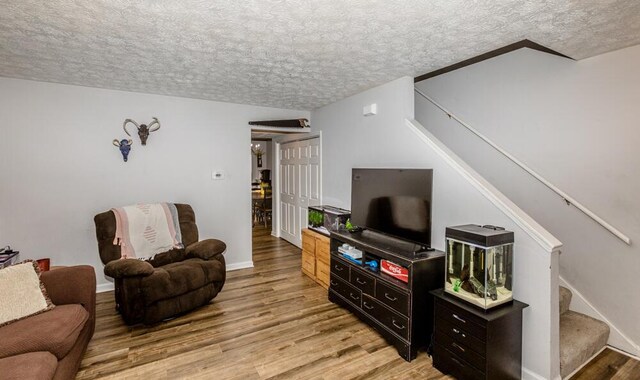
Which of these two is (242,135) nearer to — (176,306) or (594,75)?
(176,306)

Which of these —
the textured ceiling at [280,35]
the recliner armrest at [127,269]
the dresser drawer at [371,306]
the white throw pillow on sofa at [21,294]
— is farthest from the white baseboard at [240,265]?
the textured ceiling at [280,35]

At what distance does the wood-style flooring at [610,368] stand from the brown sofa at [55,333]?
130 inches

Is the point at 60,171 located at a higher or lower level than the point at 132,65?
lower

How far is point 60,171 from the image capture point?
11.2ft

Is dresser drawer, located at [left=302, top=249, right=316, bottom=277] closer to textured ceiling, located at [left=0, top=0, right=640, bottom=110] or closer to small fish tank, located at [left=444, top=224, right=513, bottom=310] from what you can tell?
small fish tank, located at [left=444, top=224, right=513, bottom=310]

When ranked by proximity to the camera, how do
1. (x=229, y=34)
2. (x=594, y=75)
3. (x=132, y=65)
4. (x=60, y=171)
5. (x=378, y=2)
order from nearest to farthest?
(x=378, y=2) < (x=229, y=34) < (x=594, y=75) < (x=132, y=65) < (x=60, y=171)

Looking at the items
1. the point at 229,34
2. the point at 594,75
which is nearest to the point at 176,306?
the point at 229,34

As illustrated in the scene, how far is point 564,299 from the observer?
2.61 m

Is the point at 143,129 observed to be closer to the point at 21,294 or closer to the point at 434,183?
the point at 21,294

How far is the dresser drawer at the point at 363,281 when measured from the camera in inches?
108

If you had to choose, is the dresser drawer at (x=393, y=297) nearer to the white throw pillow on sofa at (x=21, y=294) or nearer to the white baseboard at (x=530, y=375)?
the white baseboard at (x=530, y=375)

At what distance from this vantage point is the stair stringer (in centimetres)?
236

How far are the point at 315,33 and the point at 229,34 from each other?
0.61 metres

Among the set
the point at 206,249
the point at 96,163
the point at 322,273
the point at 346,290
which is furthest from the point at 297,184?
the point at 96,163
